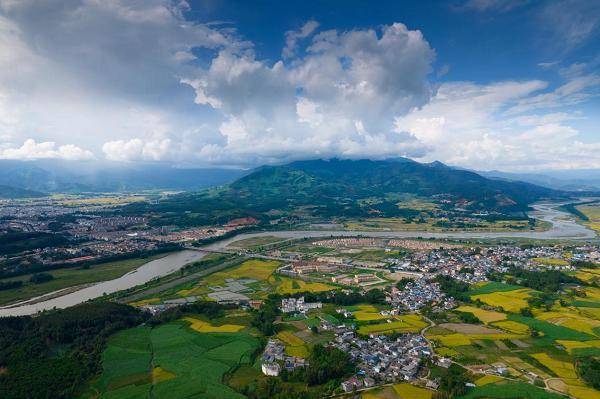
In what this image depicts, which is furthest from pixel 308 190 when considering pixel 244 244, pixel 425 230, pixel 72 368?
pixel 72 368

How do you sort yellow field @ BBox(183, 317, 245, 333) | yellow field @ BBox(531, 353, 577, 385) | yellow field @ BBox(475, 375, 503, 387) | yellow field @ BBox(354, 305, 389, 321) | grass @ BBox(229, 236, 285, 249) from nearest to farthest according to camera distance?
yellow field @ BBox(475, 375, 503, 387), yellow field @ BBox(531, 353, 577, 385), yellow field @ BBox(183, 317, 245, 333), yellow field @ BBox(354, 305, 389, 321), grass @ BBox(229, 236, 285, 249)

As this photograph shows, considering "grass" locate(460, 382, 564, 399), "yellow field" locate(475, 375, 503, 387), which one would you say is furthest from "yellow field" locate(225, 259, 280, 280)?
"grass" locate(460, 382, 564, 399)

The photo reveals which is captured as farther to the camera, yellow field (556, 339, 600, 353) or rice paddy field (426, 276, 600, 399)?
yellow field (556, 339, 600, 353)

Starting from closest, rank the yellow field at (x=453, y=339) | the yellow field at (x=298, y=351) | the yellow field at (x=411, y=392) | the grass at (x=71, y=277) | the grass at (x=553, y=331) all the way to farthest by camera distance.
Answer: the yellow field at (x=411, y=392), the yellow field at (x=298, y=351), the yellow field at (x=453, y=339), the grass at (x=553, y=331), the grass at (x=71, y=277)

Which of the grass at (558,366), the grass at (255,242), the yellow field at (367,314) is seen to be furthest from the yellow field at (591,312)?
the grass at (255,242)

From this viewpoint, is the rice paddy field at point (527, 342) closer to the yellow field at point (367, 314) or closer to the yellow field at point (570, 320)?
the yellow field at point (570, 320)

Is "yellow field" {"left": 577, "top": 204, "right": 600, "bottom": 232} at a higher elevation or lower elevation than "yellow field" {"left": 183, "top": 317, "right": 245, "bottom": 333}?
higher

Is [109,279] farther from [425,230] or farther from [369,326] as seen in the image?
[425,230]

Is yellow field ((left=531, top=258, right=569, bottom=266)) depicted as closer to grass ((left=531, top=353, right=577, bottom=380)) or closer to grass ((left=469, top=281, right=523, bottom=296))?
grass ((left=469, top=281, right=523, bottom=296))
